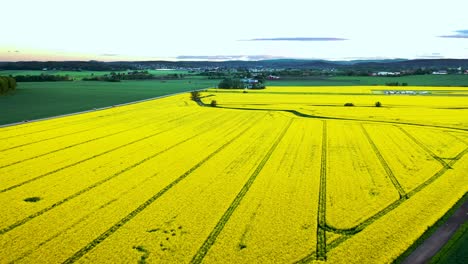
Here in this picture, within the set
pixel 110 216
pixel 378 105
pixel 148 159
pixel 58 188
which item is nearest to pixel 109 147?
pixel 148 159

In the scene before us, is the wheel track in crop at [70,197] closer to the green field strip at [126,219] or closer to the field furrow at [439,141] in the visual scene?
the green field strip at [126,219]

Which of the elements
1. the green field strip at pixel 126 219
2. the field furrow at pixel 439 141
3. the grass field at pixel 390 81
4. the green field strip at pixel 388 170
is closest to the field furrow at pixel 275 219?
the green field strip at pixel 388 170

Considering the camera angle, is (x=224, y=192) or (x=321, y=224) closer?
(x=321, y=224)

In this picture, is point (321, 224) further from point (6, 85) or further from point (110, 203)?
point (6, 85)

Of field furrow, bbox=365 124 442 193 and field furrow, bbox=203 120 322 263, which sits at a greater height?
field furrow, bbox=203 120 322 263

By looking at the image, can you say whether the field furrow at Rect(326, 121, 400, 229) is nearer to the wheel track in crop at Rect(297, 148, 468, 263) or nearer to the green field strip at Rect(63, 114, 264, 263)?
the wheel track in crop at Rect(297, 148, 468, 263)

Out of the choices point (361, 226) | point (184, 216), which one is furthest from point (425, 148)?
point (184, 216)

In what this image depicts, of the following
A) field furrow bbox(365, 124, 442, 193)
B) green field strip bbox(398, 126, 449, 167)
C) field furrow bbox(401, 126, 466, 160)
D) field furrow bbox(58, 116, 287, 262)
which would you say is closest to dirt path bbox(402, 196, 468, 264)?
field furrow bbox(365, 124, 442, 193)

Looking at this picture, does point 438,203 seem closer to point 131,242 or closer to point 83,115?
point 131,242
